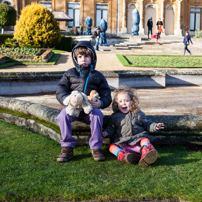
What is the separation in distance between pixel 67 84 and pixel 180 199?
2.11 m

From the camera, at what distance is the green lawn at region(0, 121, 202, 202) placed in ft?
8.21

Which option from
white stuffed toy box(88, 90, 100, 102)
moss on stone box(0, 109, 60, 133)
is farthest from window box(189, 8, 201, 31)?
white stuffed toy box(88, 90, 100, 102)

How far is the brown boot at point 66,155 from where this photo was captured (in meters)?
3.32

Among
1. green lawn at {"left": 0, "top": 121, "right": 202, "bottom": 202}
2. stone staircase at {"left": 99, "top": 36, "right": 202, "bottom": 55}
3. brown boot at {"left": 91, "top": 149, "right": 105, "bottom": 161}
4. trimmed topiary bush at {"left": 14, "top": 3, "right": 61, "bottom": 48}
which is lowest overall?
green lawn at {"left": 0, "top": 121, "right": 202, "bottom": 202}

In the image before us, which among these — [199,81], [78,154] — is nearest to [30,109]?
[78,154]

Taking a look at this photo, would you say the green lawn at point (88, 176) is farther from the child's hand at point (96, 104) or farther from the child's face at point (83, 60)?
the child's face at point (83, 60)

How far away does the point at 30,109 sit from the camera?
15.5 ft

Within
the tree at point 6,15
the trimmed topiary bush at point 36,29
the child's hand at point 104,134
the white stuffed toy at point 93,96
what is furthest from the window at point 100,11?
the child's hand at point 104,134

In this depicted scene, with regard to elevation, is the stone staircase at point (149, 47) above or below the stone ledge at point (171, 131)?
above

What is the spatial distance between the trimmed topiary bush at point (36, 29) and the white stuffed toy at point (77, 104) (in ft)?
51.7

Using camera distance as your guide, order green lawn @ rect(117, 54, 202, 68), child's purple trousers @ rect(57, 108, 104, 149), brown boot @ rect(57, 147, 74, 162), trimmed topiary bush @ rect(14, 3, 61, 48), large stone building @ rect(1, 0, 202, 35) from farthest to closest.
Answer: large stone building @ rect(1, 0, 202, 35), trimmed topiary bush @ rect(14, 3, 61, 48), green lawn @ rect(117, 54, 202, 68), child's purple trousers @ rect(57, 108, 104, 149), brown boot @ rect(57, 147, 74, 162)

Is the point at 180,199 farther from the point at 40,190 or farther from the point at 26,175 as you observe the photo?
the point at 26,175

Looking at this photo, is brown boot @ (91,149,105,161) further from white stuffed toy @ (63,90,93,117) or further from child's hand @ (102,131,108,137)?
white stuffed toy @ (63,90,93,117)

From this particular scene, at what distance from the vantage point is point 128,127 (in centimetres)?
362
